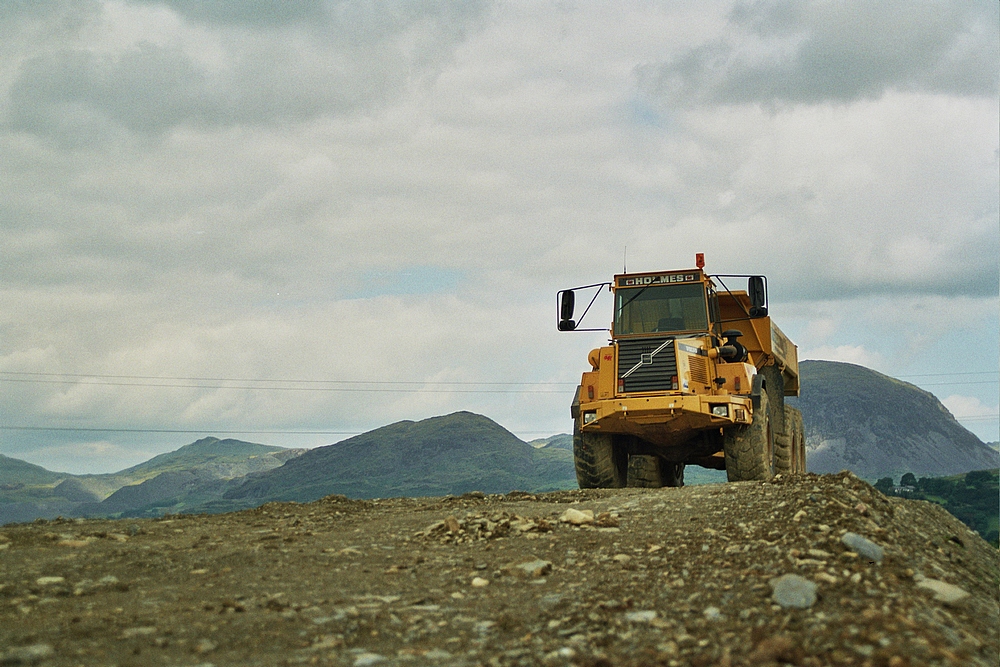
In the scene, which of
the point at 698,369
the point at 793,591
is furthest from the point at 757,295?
the point at 793,591

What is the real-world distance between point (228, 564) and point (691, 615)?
13.8 ft

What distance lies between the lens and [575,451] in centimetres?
1752

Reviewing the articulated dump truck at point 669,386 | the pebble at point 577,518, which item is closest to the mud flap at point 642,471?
the articulated dump truck at point 669,386

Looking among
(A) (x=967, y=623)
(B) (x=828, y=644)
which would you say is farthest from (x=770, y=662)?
(A) (x=967, y=623)

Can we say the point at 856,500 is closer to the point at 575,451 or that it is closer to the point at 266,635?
the point at 266,635

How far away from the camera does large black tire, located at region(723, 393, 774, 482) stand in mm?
16406

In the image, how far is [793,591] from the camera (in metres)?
6.25

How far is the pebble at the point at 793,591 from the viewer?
6.06m

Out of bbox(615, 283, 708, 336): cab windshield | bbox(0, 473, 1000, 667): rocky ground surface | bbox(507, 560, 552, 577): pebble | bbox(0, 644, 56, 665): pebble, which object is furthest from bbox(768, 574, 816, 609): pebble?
bbox(615, 283, 708, 336): cab windshield

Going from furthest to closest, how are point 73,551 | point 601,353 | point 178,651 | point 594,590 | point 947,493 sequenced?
point 947,493
point 601,353
point 73,551
point 594,590
point 178,651

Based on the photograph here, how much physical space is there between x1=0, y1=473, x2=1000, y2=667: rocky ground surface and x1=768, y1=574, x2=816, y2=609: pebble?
1 cm

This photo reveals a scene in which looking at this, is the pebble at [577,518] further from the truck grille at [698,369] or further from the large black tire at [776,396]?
the large black tire at [776,396]

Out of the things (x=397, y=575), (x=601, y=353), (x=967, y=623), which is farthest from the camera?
(x=601, y=353)

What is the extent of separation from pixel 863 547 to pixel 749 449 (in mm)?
9358
